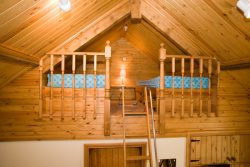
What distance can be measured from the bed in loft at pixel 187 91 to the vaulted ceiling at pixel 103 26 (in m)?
0.32

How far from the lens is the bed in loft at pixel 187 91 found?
3295 mm

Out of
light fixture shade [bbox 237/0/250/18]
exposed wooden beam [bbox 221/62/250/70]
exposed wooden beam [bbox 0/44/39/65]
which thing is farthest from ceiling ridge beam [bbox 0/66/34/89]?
exposed wooden beam [bbox 221/62/250/70]

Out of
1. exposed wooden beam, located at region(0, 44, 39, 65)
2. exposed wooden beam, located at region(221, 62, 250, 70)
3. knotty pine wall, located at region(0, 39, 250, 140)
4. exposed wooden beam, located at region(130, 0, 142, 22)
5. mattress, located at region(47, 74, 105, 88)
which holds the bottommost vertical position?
knotty pine wall, located at region(0, 39, 250, 140)

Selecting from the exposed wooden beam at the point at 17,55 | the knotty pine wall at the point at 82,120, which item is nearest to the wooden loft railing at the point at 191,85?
the knotty pine wall at the point at 82,120

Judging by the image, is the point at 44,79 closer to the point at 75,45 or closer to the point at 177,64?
the point at 75,45

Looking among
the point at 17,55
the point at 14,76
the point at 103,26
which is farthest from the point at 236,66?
Result: the point at 14,76

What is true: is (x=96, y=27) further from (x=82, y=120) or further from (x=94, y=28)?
(x=82, y=120)

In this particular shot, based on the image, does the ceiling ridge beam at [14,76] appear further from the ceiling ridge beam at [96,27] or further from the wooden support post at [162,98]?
the wooden support post at [162,98]

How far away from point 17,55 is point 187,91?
2989mm

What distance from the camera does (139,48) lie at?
18.6 ft

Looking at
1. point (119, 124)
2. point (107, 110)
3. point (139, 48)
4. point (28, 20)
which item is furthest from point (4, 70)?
point (139, 48)

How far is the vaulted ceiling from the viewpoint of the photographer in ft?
7.25

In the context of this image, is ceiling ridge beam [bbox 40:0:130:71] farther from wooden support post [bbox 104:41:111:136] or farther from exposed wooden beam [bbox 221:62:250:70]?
exposed wooden beam [bbox 221:62:250:70]

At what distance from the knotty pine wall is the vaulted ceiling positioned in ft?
0.93
